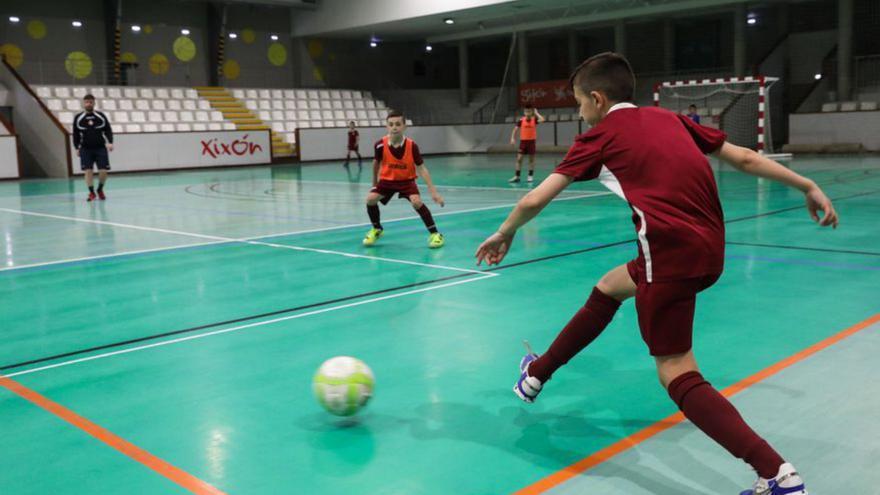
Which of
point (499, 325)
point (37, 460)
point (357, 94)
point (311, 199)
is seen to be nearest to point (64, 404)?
point (37, 460)

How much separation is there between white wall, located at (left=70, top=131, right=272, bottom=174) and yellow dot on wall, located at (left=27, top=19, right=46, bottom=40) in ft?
24.3

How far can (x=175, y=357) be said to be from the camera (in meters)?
4.81

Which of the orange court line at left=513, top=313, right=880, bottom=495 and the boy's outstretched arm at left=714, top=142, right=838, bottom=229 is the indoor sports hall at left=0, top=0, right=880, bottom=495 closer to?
the orange court line at left=513, top=313, right=880, bottom=495

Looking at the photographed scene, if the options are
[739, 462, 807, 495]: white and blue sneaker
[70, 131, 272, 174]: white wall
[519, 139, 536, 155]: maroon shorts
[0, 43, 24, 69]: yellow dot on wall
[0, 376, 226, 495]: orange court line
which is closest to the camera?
[739, 462, 807, 495]: white and blue sneaker

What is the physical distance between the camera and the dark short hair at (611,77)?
116 inches

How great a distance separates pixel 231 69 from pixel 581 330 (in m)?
33.9

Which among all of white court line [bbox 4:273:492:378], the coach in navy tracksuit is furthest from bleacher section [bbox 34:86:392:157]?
white court line [bbox 4:273:492:378]

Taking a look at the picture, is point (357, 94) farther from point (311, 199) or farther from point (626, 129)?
point (626, 129)

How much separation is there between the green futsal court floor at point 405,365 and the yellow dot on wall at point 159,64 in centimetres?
2457

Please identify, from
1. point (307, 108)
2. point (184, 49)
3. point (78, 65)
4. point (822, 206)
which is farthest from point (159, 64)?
point (822, 206)

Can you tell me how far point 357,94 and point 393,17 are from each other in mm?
5801

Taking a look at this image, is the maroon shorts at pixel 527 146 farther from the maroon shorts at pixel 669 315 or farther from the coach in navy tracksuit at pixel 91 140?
the maroon shorts at pixel 669 315

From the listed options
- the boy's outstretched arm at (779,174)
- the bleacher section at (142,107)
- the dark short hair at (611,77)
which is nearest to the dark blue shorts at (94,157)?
the bleacher section at (142,107)

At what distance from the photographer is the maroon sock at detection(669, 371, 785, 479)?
8.39 feet
